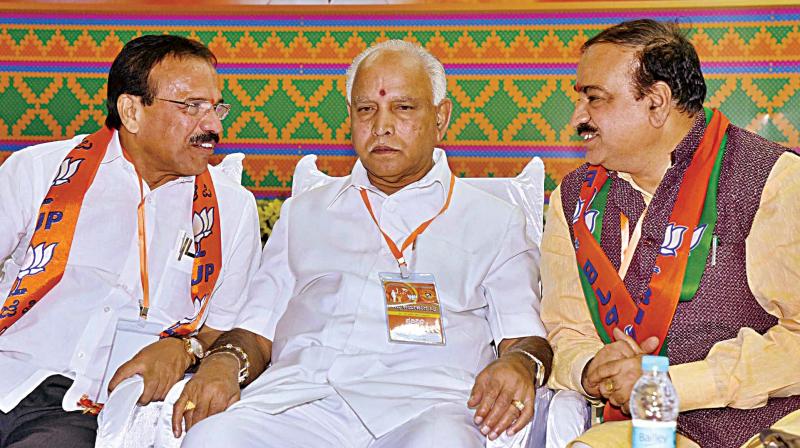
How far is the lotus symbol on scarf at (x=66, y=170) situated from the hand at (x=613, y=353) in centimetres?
184

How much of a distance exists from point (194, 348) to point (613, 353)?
52.9 inches

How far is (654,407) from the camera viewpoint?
2.10 meters

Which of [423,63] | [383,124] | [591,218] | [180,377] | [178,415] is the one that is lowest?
[178,415]

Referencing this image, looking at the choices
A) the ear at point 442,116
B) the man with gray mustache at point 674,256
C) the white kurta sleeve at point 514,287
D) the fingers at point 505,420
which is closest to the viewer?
the man with gray mustache at point 674,256

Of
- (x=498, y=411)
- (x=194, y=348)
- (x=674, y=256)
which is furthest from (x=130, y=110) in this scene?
(x=674, y=256)

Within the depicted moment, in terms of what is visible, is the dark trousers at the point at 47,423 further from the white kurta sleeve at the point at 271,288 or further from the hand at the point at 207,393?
the white kurta sleeve at the point at 271,288

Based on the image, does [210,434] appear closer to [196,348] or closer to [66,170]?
[196,348]

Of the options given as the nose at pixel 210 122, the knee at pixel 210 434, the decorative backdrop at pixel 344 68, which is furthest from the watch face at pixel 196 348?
the decorative backdrop at pixel 344 68

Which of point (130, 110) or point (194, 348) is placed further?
point (130, 110)

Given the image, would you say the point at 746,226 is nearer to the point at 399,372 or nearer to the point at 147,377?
the point at 399,372

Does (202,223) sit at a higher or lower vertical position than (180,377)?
higher

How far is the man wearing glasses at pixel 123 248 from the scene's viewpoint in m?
2.94

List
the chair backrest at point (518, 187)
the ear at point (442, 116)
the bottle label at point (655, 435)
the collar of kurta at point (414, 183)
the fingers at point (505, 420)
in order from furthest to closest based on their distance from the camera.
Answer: the chair backrest at point (518, 187)
the ear at point (442, 116)
the collar of kurta at point (414, 183)
the fingers at point (505, 420)
the bottle label at point (655, 435)

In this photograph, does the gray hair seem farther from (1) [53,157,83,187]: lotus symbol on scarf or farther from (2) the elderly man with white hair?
(1) [53,157,83,187]: lotus symbol on scarf
